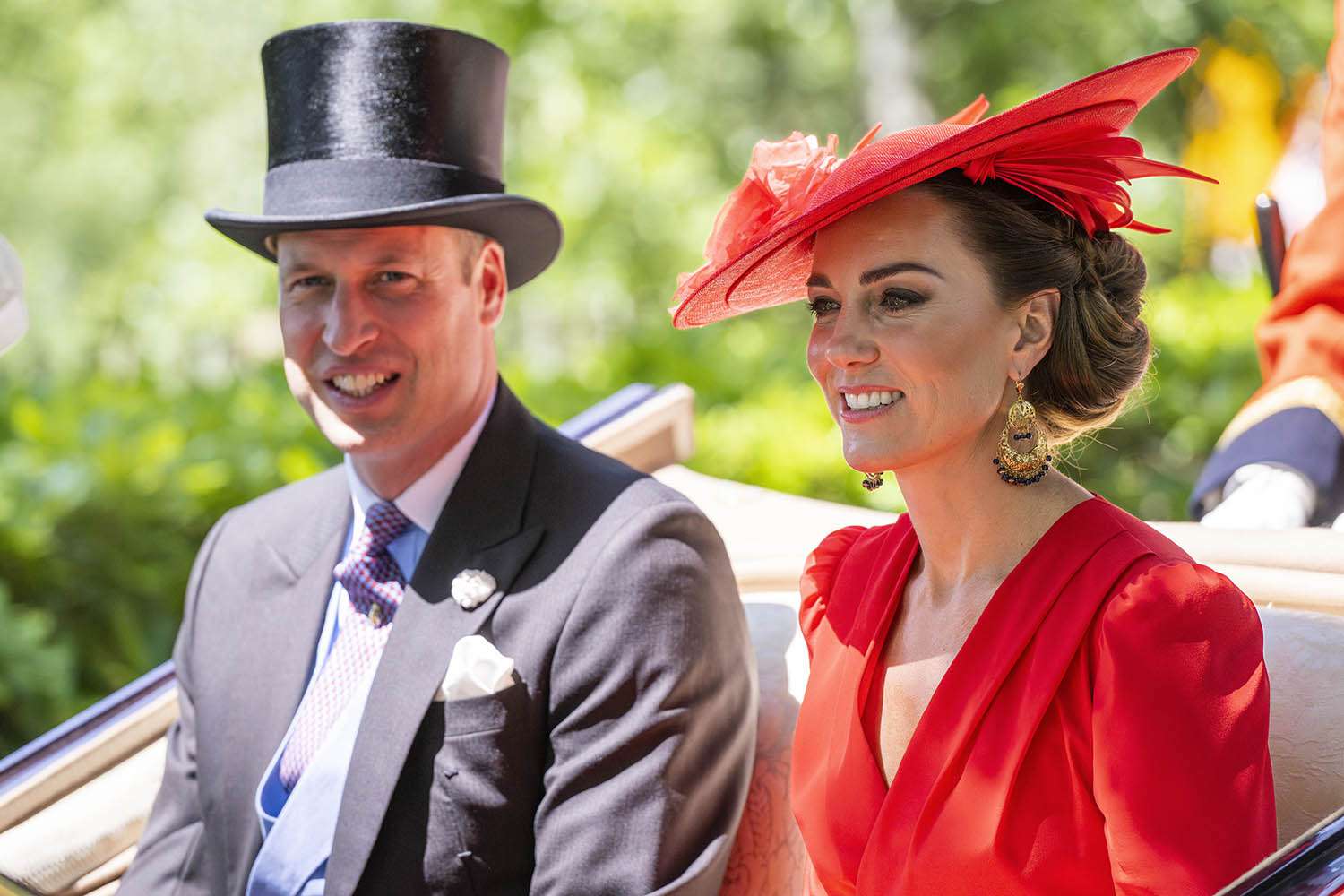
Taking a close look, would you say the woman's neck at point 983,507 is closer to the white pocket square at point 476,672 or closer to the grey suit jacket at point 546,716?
the grey suit jacket at point 546,716

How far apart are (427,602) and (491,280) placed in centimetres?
61

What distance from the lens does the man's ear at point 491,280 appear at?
2572mm

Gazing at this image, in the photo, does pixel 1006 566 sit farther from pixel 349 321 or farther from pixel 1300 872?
pixel 349 321

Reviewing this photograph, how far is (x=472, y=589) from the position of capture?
2316mm

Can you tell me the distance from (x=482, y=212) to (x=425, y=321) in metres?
0.22

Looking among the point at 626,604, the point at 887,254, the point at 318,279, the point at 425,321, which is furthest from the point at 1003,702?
the point at 318,279

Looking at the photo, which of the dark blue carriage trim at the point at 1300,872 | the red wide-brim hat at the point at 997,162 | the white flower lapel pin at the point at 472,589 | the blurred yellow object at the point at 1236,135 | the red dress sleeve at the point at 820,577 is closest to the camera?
the dark blue carriage trim at the point at 1300,872

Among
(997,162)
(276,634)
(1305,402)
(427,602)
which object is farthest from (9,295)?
(1305,402)

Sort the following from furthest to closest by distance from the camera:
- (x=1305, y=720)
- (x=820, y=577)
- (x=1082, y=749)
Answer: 1. (x=820, y=577)
2. (x=1305, y=720)
3. (x=1082, y=749)

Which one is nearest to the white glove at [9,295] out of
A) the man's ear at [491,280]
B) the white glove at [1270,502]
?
the man's ear at [491,280]

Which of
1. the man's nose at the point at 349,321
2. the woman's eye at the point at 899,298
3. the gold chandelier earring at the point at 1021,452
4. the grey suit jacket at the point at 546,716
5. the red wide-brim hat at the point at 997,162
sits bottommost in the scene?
the grey suit jacket at the point at 546,716

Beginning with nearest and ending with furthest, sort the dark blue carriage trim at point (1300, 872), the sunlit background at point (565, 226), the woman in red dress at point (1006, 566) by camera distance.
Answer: the dark blue carriage trim at point (1300, 872) → the woman in red dress at point (1006, 566) → the sunlit background at point (565, 226)

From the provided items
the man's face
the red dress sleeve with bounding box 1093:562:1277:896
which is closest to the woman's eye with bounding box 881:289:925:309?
the red dress sleeve with bounding box 1093:562:1277:896

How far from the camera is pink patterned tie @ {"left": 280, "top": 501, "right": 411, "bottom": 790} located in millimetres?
2400
